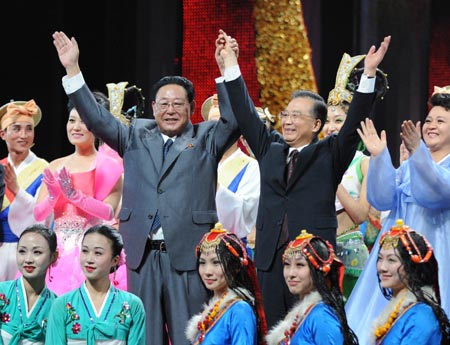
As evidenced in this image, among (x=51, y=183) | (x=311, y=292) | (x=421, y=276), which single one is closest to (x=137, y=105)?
(x=51, y=183)

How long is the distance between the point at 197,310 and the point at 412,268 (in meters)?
1.09

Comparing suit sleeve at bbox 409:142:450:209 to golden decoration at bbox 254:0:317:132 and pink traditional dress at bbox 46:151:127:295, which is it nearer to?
pink traditional dress at bbox 46:151:127:295

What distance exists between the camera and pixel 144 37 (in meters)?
8.48

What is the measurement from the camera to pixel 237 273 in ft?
16.0

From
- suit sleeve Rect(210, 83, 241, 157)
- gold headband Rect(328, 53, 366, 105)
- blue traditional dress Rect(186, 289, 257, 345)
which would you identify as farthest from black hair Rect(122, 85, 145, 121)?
blue traditional dress Rect(186, 289, 257, 345)

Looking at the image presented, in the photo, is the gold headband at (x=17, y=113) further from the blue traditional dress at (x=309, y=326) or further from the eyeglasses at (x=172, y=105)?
the blue traditional dress at (x=309, y=326)

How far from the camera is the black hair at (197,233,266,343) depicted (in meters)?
4.85

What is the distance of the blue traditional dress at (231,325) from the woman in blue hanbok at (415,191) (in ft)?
2.49

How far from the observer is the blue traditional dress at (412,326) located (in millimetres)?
4438

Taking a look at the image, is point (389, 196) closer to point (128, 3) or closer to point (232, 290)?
point (232, 290)

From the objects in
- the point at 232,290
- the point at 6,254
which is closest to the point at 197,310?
the point at 232,290

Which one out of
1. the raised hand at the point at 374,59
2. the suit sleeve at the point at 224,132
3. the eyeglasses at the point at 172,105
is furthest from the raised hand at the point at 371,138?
the eyeglasses at the point at 172,105

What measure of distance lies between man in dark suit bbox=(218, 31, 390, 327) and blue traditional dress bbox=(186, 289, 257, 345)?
32 centimetres

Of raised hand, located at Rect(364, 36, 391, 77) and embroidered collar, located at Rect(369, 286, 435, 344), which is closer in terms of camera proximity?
embroidered collar, located at Rect(369, 286, 435, 344)
